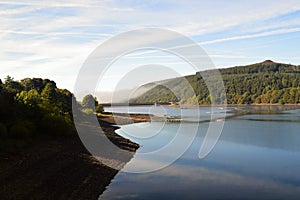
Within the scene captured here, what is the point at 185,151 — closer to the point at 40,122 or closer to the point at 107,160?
the point at 107,160

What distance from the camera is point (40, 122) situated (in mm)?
36219

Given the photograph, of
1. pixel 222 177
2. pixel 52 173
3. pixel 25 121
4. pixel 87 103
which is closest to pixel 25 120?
pixel 25 121

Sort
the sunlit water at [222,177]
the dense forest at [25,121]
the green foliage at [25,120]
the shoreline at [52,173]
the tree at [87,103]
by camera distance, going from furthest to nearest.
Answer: the tree at [87,103] < the green foliage at [25,120] < the dense forest at [25,121] < the sunlit water at [222,177] < the shoreline at [52,173]

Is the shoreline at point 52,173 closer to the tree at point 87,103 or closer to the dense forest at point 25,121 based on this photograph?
the dense forest at point 25,121

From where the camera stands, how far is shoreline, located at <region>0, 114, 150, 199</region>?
19.3 meters

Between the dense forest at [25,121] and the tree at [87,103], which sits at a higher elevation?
the tree at [87,103]

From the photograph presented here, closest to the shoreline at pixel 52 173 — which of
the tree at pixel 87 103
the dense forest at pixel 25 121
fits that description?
the dense forest at pixel 25 121

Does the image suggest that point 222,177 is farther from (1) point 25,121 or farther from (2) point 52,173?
(1) point 25,121

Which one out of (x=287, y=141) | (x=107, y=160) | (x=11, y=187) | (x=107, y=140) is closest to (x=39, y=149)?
(x=107, y=160)

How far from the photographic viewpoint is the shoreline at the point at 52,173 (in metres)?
19.3

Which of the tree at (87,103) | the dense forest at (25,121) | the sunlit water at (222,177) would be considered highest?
the tree at (87,103)

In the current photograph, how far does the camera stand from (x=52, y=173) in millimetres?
22938

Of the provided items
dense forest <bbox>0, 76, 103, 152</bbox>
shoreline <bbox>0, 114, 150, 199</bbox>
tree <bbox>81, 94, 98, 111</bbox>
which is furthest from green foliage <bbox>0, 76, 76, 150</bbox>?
tree <bbox>81, 94, 98, 111</bbox>

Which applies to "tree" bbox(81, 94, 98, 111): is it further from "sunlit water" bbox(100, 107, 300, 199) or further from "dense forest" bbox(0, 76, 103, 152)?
"sunlit water" bbox(100, 107, 300, 199)
